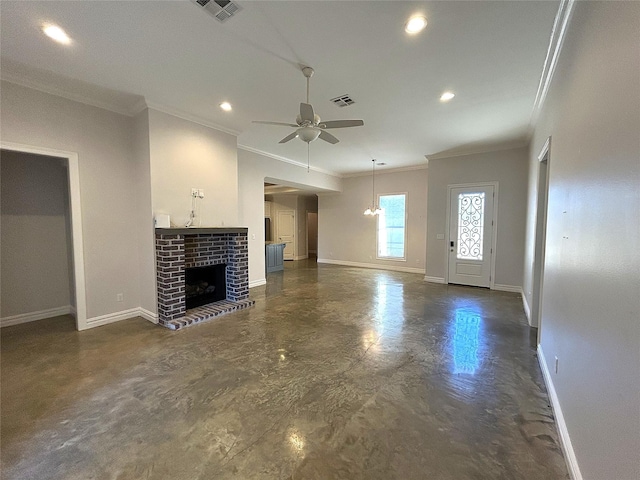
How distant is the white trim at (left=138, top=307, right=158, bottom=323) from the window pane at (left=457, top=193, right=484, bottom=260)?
6.14 meters

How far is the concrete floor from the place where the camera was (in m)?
1.64

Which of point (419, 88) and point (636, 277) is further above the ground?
point (419, 88)

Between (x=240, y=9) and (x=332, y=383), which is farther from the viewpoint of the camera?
(x=332, y=383)

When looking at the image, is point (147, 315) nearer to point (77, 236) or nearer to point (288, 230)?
point (77, 236)

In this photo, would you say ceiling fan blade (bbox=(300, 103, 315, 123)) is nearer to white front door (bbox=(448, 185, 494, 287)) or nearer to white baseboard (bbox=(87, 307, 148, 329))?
white baseboard (bbox=(87, 307, 148, 329))

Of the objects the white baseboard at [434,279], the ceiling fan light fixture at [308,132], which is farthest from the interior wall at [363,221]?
the ceiling fan light fixture at [308,132]

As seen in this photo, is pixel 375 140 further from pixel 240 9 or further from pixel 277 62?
pixel 240 9

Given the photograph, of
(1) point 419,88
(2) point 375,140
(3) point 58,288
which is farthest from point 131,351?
(2) point 375,140

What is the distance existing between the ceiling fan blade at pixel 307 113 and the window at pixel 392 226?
587 centimetres

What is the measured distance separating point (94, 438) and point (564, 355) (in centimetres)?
331

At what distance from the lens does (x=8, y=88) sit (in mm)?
3062

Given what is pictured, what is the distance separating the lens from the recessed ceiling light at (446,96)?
3.47 meters

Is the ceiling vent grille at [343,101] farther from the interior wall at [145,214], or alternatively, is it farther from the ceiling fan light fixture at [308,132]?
the interior wall at [145,214]

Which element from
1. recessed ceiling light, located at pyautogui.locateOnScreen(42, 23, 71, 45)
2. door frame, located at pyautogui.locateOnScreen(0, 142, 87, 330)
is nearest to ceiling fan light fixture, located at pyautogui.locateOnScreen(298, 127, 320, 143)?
recessed ceiling light, located at pyautogui.locateOnScreen(42, 23, 71, 45)
